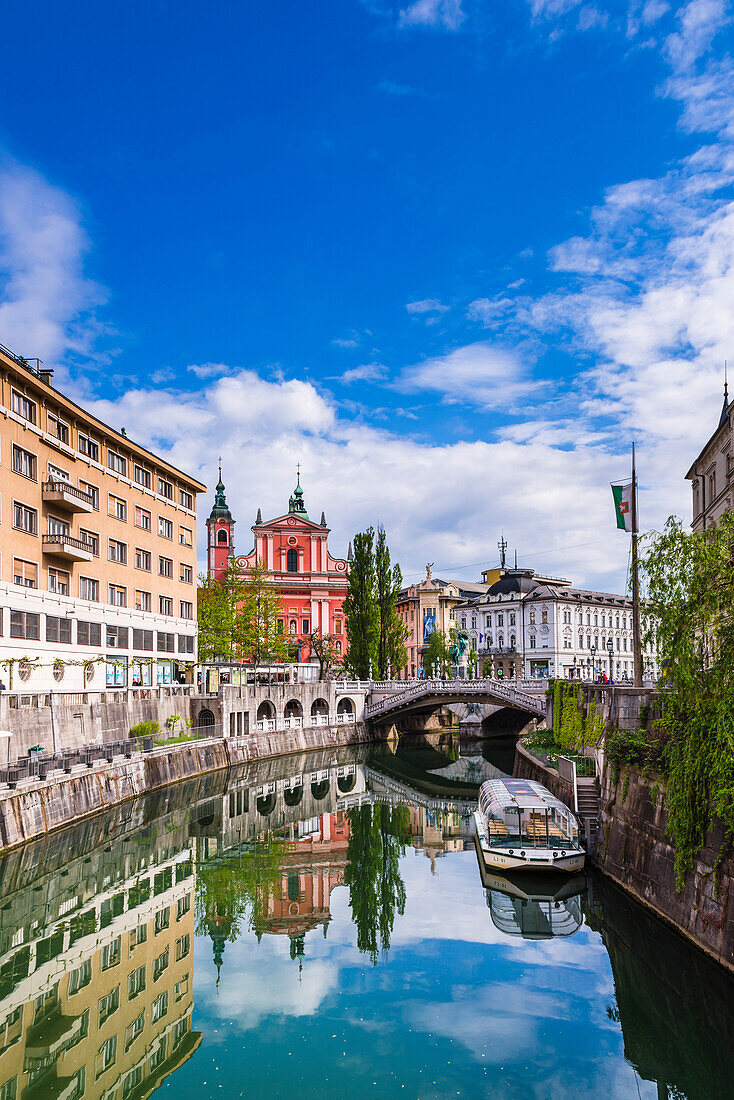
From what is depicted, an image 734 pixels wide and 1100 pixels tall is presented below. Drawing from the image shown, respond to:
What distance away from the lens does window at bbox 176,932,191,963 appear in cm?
2234

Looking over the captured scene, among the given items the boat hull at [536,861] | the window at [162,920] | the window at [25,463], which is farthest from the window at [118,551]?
the boat hull at [536,861]

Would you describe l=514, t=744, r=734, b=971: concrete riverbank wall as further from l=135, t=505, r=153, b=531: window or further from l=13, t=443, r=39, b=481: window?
l=135, t=505, r=153, b=531: window

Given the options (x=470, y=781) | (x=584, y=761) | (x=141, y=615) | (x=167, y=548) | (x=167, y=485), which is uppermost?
(x=167, y=485)

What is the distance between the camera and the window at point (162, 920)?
80.2 feet

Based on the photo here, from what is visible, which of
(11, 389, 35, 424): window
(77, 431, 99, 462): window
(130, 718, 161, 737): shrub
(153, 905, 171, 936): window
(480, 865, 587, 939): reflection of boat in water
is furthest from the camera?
(77, 431, 99, 462): window

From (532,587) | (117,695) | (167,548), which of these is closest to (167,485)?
(167,548)

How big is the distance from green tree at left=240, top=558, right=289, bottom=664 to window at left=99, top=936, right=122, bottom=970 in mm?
58845

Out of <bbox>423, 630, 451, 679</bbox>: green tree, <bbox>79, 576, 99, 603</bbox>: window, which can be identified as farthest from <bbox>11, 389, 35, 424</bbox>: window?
<bbox>423, 630, 451, 679</bbox>: green tree

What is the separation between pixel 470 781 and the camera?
5781 centimetres

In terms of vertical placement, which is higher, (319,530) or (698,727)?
(319,530)

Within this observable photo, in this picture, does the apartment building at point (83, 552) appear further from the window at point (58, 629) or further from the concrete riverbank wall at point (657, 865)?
the concrete riverbank wall at point (657, 865)

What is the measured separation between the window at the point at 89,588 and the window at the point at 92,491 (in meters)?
4.65

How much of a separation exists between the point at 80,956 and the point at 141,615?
36.1 meters

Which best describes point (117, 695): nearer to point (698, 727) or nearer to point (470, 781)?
point (470, 781)
